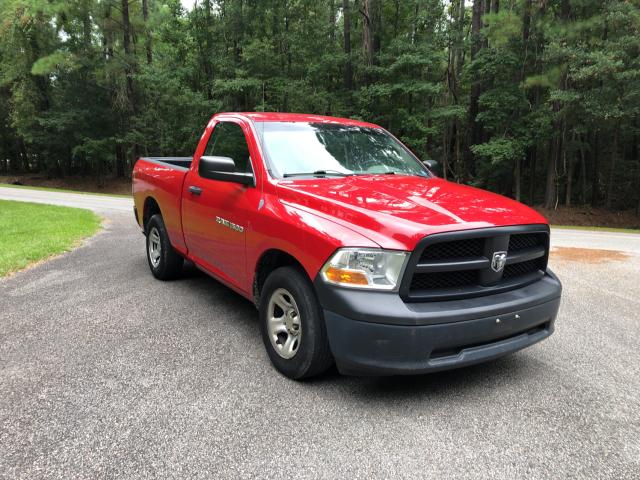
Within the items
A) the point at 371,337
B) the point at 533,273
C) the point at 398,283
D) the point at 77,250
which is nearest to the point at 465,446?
the point at 371,337

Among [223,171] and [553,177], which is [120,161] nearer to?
[553,177]

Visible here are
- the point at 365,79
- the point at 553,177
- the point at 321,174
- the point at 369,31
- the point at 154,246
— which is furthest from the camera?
the point at 365,79

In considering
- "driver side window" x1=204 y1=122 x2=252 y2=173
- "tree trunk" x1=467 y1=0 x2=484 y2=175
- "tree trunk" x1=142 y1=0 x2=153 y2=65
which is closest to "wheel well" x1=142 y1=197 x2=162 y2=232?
"driver side window" x1=204 y1=122 x2=252 y2=173

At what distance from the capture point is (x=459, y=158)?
27.1m

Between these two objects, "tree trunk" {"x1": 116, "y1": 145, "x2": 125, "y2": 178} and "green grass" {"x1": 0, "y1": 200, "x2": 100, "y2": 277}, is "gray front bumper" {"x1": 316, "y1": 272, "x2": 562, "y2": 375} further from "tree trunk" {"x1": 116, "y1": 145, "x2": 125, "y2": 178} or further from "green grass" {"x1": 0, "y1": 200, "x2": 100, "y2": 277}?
"tree trunk" {"x1": 116, "y1": 145, "x2": 125, "y2": 178}

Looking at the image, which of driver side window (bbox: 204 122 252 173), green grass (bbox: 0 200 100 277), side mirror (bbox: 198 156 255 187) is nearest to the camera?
side mirror (bbox: 198 156 255 187)

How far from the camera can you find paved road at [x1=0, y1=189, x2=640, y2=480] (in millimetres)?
2350

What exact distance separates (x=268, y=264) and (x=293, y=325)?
1.98 feet

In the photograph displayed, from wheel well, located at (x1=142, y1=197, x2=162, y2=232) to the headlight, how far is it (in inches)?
155

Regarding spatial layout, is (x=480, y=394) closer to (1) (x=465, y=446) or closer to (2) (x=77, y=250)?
(1) (x=465, y=446)

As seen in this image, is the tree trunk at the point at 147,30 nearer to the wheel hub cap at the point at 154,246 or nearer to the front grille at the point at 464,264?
the wheel hub cap at the point at 154,246

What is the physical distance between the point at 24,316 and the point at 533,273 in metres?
4.73

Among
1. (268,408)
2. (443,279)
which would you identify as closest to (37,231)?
(268,408)

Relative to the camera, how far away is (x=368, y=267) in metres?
2.71
